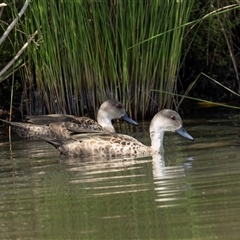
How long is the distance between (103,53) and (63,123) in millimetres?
1271

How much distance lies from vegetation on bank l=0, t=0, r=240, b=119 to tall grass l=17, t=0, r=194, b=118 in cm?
1

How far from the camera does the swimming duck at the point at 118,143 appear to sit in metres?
9.98

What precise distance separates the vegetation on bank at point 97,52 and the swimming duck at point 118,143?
168 centimetres

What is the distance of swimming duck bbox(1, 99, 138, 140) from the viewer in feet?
38.8

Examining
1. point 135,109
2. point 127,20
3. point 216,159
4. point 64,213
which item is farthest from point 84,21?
point 64,213

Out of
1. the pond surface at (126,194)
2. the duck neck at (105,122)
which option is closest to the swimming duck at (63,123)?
the duck neck at (105,122)

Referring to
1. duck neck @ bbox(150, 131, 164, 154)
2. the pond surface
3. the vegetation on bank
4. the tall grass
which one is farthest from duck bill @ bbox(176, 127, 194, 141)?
the tall grass

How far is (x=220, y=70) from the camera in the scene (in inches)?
583

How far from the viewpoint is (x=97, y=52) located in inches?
489

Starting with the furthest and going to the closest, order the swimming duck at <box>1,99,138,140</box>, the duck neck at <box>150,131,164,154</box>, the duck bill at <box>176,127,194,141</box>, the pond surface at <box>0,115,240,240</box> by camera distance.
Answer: the swimming duck at <box>1,99,138,140</box>, the duck bill at <box>176,127,194,141</box>, the duck neck at <box>150,131,164,154</box>, the pond surface at <box>0,115,240,240</box>

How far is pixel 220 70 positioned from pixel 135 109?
2413 mm

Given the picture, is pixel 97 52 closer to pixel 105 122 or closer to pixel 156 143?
pixel 105 122

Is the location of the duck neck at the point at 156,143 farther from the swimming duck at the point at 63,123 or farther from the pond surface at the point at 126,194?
the swimming duck at the point at 63,123

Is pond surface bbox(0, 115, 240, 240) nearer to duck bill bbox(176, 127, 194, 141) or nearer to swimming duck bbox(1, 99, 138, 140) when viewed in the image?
duck bill bbox(176, 127, 194, 141)
